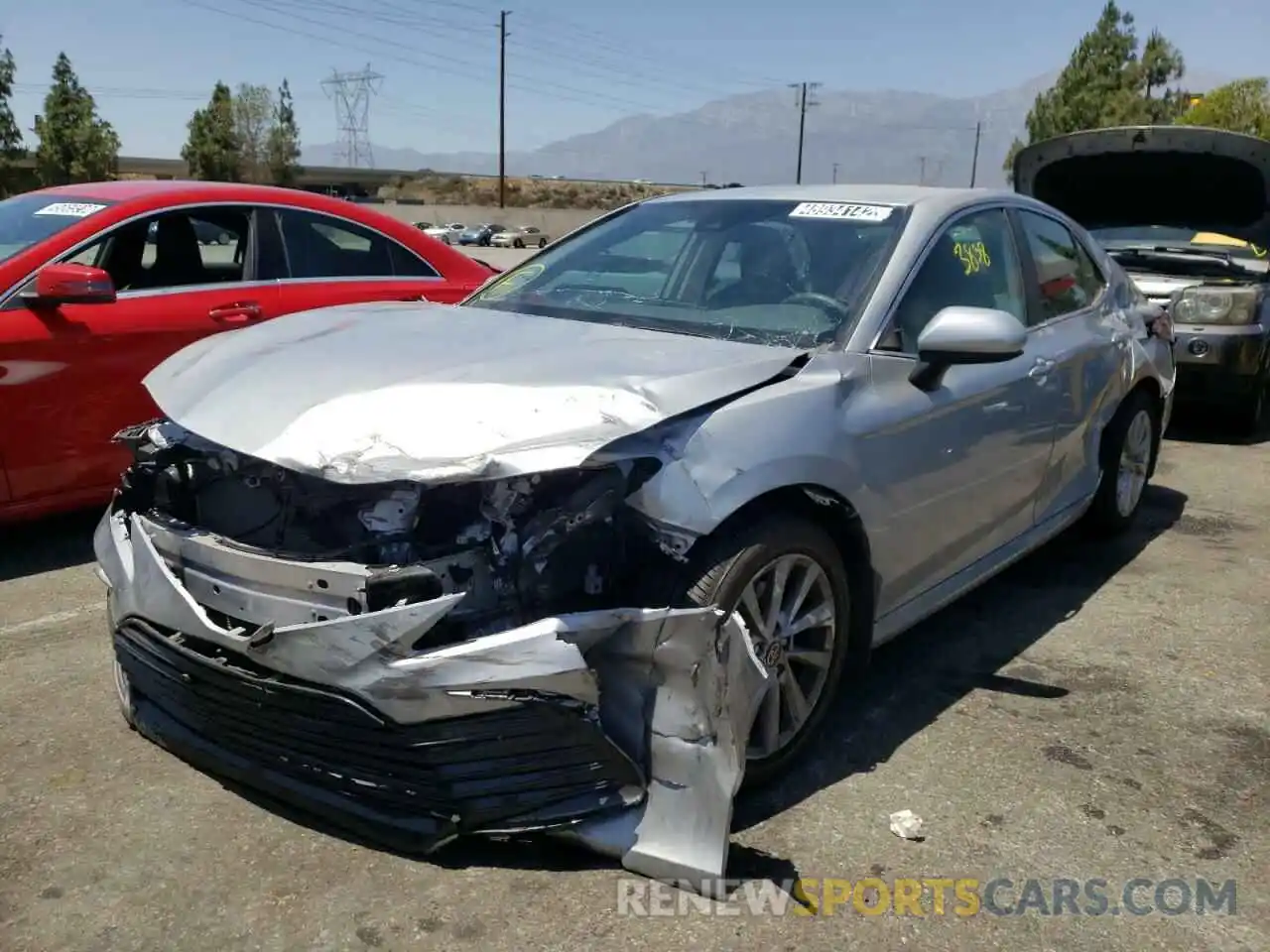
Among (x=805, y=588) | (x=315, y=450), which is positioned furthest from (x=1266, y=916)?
(x=315, y=450)

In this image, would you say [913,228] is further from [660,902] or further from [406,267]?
[406,267]

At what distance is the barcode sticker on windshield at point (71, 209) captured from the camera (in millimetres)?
4871

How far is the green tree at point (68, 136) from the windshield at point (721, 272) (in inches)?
2256

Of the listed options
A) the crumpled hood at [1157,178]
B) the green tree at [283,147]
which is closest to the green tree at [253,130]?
the green tree at [283,147]

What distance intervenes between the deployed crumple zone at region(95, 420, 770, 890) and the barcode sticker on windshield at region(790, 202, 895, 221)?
157 centimetres

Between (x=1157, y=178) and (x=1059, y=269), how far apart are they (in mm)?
4749

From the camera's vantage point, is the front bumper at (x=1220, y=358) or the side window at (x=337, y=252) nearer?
the side window at (x=337, y=252)

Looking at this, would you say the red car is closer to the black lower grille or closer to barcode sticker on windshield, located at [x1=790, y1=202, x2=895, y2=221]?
the black lower grille

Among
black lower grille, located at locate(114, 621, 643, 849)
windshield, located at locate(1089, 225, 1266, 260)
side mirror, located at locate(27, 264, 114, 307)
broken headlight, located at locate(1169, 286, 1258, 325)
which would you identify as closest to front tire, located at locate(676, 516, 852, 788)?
black lower grille, located at locate(114, 621, 643, 849)

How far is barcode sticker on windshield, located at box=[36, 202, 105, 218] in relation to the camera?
4.87 metres

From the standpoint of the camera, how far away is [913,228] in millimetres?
3545

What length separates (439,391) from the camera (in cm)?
263

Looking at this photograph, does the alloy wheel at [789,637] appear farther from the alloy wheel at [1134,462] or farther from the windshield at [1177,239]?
the windshield at [1177,239]

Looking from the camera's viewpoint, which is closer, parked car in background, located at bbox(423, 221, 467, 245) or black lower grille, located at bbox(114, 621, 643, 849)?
black lower grille, located at bbox(114, 621, 643, 849)
